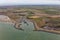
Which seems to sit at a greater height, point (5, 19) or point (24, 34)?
point (5, 19)

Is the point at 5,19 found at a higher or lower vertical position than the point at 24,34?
higher

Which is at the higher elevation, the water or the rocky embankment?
the rocky embankment

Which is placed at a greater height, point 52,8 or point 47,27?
point 52,8

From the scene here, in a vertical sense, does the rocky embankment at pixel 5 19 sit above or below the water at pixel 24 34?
above

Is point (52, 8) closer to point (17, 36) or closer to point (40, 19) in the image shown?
point (40, 19)

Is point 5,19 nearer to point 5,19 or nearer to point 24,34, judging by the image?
point 5,19

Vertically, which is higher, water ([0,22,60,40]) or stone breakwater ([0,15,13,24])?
stone breakwater ([0,15,13,24])

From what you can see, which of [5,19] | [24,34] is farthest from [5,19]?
[24,34]

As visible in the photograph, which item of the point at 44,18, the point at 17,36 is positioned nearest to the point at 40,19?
the point at 44,18
